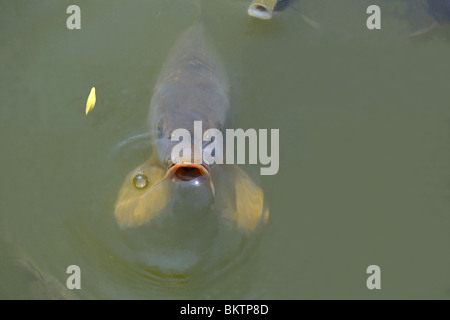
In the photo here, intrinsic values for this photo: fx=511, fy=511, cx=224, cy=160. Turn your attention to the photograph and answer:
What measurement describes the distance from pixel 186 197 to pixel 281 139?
1146mm

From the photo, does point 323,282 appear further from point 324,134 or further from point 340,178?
point 324,134

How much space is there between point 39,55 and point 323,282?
10.6 feet

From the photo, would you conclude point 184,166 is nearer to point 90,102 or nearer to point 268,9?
point 90,102

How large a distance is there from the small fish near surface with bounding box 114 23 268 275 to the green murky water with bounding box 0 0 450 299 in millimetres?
115

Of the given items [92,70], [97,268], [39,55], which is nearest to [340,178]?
[97,268]

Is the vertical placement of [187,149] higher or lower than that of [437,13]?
lower

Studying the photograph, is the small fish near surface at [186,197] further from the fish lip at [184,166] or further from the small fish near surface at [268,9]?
the small fish near surface at [268,9]

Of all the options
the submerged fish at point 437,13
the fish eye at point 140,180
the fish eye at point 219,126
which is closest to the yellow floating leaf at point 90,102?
the fish eye at point 140,180

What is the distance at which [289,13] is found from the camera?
5168 mm

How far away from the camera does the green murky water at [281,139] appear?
12.0 ft

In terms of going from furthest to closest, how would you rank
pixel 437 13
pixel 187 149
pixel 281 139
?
pixel 437 13 → pixel 281 139 → pixel 187 149

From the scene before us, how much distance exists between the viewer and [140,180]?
3.99 metres

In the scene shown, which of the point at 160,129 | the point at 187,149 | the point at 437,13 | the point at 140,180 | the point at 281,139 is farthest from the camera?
the point at 437,13

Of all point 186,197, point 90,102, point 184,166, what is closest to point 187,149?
point 184,166
